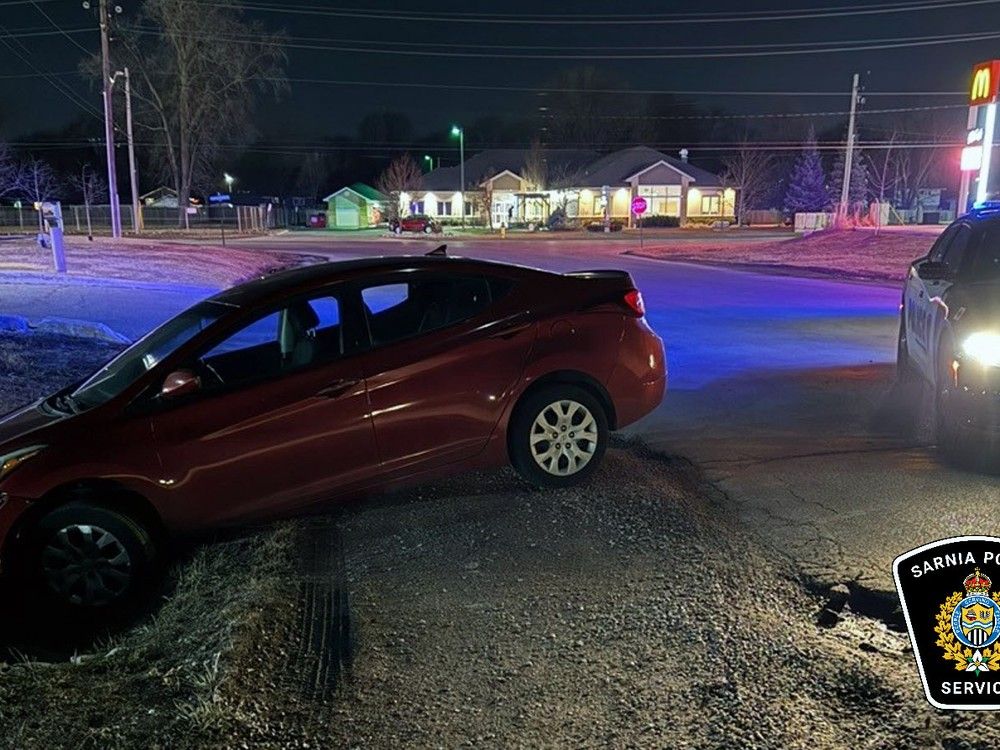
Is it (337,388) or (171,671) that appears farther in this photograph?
(337,388)

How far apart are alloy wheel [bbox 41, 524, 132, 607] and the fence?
61.0 meters

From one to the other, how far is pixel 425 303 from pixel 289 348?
894mm

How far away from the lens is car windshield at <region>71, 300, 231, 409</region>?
4.59m

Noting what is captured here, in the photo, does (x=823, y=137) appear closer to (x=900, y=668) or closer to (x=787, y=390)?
(x=787, y=390)

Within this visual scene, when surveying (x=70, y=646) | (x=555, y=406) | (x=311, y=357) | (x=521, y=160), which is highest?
(x=521, y=160)

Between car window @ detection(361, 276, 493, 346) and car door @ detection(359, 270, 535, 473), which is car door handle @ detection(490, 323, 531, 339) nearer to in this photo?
car door @ detection(359, 270, 535, 473)

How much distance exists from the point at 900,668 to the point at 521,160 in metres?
78.4

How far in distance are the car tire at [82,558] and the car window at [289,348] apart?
916 mm

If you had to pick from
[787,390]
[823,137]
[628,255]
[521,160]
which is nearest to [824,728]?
[787,390]

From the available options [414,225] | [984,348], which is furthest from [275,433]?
[414,225]

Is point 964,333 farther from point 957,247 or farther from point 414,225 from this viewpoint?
point 414,225

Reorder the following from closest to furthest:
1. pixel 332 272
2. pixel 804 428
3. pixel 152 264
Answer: pixel 332 272 < pixel 804 428 < pixel 152 264

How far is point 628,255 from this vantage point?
3531 cm

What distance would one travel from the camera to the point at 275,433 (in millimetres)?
4512
